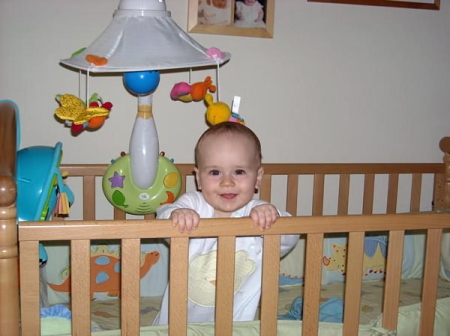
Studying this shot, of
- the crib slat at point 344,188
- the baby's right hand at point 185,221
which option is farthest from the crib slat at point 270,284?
the crib slat at point 344,188

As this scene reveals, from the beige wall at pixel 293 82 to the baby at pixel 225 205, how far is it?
67 centimetres

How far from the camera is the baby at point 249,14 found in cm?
196

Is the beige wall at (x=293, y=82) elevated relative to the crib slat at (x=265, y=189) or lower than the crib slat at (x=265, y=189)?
elevated

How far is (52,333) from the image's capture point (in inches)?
45.4

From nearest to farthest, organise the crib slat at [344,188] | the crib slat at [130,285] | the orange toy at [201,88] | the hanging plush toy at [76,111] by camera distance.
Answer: the crib slat at [130,285], the hanging plush toy at [76,111], the orange toy at [201,88], the crib slat at [344,188]

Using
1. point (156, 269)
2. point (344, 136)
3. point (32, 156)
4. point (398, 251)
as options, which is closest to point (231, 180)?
point (398, 251)

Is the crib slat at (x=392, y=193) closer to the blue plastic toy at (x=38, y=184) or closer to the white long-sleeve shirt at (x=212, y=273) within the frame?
the white long-sleeve shirt at (x=212, y=273)

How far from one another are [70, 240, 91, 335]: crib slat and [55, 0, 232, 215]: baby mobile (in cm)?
50

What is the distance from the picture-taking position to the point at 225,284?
1.10 metres

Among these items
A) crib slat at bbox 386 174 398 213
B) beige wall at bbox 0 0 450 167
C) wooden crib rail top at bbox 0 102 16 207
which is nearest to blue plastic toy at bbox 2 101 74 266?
wooden crib rail top at bbox 0 102 16 207

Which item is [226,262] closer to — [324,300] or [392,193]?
[324,300]

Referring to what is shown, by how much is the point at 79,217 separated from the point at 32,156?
55 cm

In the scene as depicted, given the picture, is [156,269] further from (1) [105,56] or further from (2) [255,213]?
(2) [255,213]

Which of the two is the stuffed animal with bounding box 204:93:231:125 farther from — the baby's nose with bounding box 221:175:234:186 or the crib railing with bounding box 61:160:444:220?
the crib railing with bounding box 61:160:444:220
